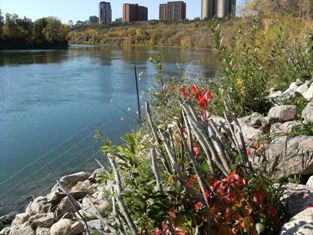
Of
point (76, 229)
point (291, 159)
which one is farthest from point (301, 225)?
point (76, 229)

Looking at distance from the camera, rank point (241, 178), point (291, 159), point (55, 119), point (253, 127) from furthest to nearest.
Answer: point (55, 119)
point (253, 127)
point (291, 159)
point (241, 178)

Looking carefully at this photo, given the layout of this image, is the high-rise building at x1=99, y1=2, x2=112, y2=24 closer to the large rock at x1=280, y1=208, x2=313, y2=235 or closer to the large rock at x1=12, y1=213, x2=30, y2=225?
the large rock at x1=12, y1=213, x2=30, y2=225

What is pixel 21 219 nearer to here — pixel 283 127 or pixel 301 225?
pixel 283 127

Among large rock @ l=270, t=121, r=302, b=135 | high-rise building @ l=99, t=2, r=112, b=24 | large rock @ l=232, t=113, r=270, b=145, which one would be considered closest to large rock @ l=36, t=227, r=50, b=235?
large rock @ l=232, t=113, r=270, b=145

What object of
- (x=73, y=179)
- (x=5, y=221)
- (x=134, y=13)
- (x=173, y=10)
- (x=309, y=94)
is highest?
(x=173, y=10)

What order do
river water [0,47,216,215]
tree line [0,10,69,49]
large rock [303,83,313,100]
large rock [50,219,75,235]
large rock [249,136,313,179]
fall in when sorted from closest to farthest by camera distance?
large rock [249,136,313,179]
large rock [50,219,75,235]
large rock [303,83,313,100]
river water [0,47,216,215]
tree line [0,10,69,49]

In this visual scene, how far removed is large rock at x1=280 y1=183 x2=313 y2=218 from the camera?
1.83 meters

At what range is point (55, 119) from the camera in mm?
9250

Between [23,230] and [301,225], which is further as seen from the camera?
[23,230]

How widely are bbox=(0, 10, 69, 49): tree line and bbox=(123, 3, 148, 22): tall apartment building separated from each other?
159ft

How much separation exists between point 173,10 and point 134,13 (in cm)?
885

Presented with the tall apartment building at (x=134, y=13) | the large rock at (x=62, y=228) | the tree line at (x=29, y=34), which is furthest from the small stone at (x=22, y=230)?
the tall apartment building at (x=134, y=13)

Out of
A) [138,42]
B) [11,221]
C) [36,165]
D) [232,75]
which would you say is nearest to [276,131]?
[232,75]

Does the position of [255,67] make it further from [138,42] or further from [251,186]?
[138,42]
